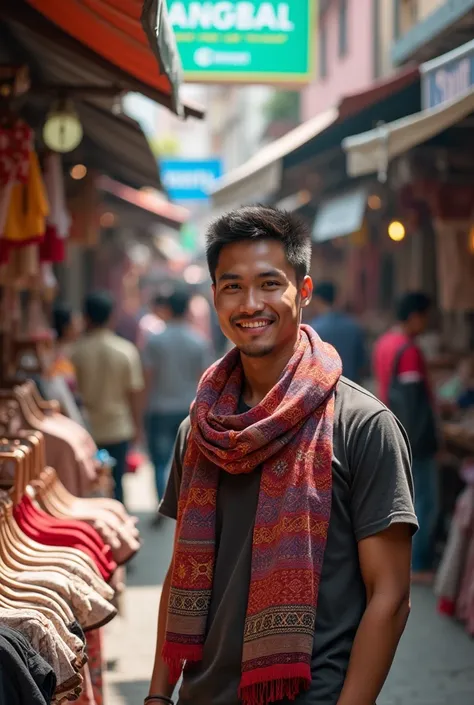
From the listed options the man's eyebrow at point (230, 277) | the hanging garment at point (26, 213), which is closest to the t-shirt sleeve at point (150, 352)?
the hanging garment at point (26, 213)

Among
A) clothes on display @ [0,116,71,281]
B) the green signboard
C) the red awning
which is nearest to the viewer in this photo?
the red awning

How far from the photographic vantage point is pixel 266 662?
9.79 feet

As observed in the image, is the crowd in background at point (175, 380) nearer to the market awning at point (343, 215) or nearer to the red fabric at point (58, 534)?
the market awning at point (343, 215)

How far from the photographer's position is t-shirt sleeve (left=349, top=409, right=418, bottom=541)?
303 cm

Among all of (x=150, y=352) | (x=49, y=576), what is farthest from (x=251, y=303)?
(x=150, y=352)

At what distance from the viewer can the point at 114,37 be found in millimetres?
5902

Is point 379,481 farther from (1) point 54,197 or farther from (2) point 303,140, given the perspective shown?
(2) point 303,140

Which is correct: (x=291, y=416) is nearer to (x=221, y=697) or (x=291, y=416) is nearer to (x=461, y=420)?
(x=221, y=697)

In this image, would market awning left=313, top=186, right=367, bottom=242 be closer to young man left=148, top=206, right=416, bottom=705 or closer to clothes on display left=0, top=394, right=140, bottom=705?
clothes on display left=0, top=394, right=140, bottom=705

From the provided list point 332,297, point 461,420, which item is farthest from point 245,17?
point 461,420

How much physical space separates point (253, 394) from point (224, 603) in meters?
0.59

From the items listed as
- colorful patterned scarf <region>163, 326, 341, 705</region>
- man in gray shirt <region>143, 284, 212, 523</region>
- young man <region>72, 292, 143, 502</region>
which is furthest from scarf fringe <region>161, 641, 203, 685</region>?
man in gray shirt <region>143, 284, 212, 523</region>

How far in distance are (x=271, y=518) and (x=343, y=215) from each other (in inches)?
341

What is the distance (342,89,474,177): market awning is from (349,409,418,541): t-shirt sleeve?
3095mm
